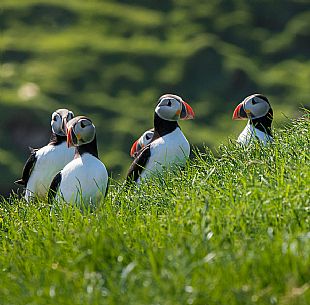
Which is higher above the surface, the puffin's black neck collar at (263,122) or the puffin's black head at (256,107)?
the puffin's black head at (256,107)

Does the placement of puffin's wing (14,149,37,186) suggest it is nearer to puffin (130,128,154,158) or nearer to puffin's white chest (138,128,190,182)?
puffin (130,128,154,158)

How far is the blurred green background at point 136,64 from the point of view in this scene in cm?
5400

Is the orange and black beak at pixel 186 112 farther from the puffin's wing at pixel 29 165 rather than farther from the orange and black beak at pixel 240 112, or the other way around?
the puffin's wing at pixel 29 165

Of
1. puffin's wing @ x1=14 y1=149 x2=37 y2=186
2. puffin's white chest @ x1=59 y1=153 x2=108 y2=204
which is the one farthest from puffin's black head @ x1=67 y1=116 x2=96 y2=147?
puffin's wing @ x1=14 y1=149 x2=37 y2=186

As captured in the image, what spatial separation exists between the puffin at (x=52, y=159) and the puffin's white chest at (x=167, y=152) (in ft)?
3.90

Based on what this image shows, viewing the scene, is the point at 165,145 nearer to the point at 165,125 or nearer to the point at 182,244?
the point at 165,125

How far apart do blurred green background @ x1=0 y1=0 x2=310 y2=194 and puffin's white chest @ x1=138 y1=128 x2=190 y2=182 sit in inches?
1460

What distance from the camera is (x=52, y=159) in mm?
10086

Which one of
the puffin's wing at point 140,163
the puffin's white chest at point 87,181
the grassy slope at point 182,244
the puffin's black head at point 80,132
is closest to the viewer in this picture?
the grassy slope at point 182,244

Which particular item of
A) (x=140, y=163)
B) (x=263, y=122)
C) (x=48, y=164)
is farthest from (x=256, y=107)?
(x=48, y=164)

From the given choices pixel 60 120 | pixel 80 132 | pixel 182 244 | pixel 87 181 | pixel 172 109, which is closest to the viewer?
pixel 182 244

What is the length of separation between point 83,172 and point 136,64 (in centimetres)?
5499

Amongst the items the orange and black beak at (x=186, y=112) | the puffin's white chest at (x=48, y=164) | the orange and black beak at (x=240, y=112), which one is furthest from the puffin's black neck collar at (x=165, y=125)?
the puffin's white chest at (x=48, y=164)

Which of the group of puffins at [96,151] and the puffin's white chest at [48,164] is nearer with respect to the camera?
the group of puffins at [96,151]
